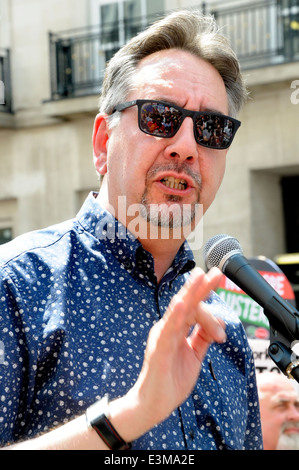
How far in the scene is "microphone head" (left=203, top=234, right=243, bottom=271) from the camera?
2023 millimetres

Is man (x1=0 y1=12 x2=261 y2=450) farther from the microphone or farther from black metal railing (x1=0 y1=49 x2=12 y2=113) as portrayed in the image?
black metal railing (x1=0 y1=49 x2=12 y2=113)

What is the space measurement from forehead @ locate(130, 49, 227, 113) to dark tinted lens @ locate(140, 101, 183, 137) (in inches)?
1.9

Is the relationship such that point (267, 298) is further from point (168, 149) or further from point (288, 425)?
point (288, 425)

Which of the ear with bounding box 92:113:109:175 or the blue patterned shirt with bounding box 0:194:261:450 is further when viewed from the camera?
the ear with bounding box 92:113:109:175

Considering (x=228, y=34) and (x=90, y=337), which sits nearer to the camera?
(x=90, y=337)

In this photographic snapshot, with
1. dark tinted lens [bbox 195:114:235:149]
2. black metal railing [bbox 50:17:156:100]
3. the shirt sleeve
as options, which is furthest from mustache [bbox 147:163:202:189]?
black metal railing [bbox 50:17:156:100]

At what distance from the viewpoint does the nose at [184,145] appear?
7.12 feet

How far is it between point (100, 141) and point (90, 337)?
0.71 m

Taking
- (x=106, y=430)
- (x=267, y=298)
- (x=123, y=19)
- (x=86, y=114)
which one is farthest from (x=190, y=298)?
(x=123, y=19)

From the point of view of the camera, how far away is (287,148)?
398 inches

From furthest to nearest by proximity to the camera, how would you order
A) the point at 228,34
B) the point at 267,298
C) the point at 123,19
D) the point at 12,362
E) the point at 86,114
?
the point at 123,19
the point at 86,114
the point at 228,34
the point at 267,298
the point at 12,362

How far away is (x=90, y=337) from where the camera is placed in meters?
1.90

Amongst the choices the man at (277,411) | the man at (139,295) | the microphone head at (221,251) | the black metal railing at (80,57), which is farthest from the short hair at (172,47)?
the black metal railing at (80,57)
